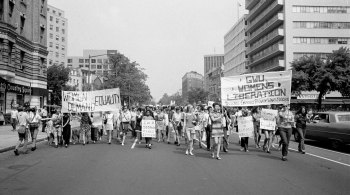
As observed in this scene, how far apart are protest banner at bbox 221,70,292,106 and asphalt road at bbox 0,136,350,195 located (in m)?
2.24

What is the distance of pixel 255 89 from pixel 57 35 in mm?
104297

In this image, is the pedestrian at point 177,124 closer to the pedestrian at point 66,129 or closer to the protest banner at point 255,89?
the protest banner at point 255,89

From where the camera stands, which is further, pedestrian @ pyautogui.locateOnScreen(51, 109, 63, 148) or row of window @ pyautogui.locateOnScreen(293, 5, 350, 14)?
row of window @ pyautogui.locateOnScreen(293, 5, 350, 14)

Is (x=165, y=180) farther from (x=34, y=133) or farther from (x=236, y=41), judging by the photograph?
(x=236, y=41)

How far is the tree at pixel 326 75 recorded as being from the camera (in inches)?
1500

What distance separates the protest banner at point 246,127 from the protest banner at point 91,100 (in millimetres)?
6426

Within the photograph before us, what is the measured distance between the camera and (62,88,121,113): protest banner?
1602 centimetres

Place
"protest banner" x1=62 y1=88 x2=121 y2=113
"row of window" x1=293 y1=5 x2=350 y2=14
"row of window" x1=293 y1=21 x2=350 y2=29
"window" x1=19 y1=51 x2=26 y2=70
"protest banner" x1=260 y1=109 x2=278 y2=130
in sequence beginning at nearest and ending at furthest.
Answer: "protest banner" x1=260 y1=109 x2=278 y2=130, "protest banner" x1=62 y1=88 x2=121 y2=113, "window" x1=19 y1=51 x2=26 y2=70, "row of window" x1=293 y1=21 x2=350 y2=29, "row of window" x1=293 y1=5 x2=350 y2=14

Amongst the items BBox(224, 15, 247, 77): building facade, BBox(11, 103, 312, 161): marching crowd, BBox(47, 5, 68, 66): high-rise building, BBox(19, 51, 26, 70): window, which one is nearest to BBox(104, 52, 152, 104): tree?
BBox(19, 51, 26, 70): window

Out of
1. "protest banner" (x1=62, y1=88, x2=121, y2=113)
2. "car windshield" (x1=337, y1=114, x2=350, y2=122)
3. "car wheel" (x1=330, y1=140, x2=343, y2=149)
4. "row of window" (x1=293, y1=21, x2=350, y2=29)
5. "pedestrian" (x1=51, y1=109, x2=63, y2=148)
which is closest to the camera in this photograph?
"car wheel" (x1=330, y1=140, x2=343, y2=149)

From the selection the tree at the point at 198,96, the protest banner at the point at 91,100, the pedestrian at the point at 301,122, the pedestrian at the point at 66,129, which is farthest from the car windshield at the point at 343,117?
the tree at the point at 198,96

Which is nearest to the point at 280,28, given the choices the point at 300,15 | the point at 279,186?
the point at 300,15

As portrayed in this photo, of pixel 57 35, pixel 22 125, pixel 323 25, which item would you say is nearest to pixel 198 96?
pixel 57 35

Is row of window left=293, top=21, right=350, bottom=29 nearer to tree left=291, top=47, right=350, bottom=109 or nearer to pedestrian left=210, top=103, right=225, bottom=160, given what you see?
tree left=291, top=47, right=350, bottom=109
